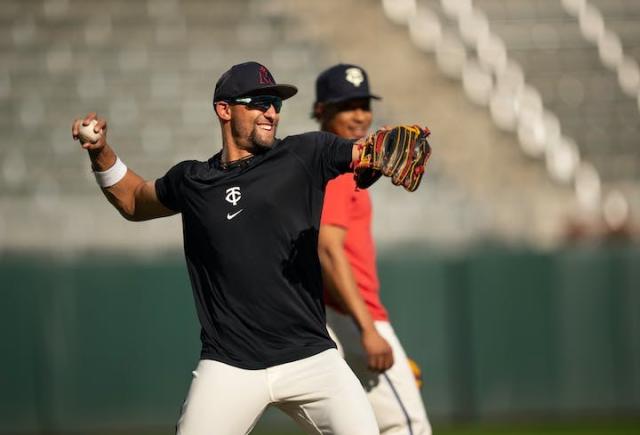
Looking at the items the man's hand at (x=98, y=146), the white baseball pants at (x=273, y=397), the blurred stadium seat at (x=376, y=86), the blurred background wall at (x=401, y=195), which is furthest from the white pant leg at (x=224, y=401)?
the blurred stadium seat at (x=376, y=86)

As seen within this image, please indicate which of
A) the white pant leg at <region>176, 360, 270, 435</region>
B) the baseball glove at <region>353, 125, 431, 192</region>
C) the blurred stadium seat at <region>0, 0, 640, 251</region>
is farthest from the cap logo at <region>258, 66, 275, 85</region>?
the blurred stadium seat at <region>0, 0, 640, 251</region>

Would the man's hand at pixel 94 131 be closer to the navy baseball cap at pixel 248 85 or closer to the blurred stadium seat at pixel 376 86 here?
the navy baseball cap at pixel 248 85

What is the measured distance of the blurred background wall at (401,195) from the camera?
10.5 metres

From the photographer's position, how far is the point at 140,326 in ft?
34.5

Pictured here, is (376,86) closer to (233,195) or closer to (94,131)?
(94,131)


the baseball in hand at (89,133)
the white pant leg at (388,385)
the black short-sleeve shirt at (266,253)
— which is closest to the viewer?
the black short-sleeve shirt at (266,253)

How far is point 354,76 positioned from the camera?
572 cm

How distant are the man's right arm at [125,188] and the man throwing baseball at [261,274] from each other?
0.97ft

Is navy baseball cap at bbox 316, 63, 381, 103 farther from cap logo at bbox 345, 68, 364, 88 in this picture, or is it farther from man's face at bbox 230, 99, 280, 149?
man's face at bbox 230, 99, 280, 149

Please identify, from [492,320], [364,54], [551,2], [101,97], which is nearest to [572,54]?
[551,2]

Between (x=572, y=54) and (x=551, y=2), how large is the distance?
88 cm

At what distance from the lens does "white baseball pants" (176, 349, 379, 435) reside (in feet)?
13.8

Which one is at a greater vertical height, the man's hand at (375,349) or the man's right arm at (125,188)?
the man's right arm at (125,188)

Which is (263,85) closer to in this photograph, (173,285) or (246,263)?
(246,263)
